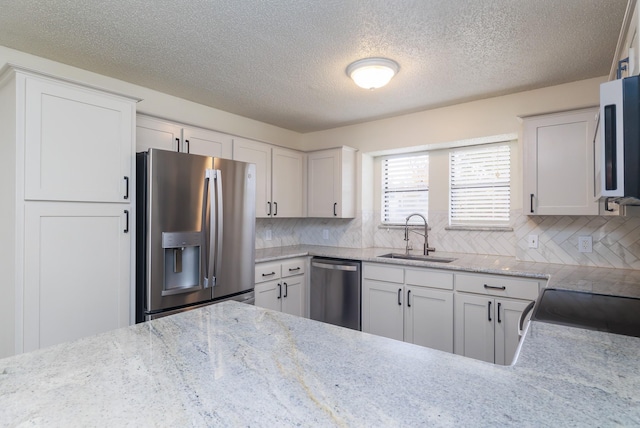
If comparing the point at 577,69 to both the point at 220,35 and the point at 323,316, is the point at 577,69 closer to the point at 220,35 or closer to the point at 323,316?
the point at 220,35

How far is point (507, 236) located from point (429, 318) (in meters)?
1.11

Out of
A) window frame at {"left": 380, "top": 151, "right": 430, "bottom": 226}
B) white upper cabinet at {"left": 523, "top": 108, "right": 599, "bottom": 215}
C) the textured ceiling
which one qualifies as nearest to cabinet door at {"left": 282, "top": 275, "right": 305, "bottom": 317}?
window frame at {"left": 380, "top": 151, "right": 430, "bottom": 226}

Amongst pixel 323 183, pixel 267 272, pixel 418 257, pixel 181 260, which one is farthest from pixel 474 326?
pixel 181 260

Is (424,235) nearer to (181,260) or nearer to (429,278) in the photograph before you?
(429,278)

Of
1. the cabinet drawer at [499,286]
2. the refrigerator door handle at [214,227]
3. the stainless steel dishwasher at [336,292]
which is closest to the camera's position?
the cabinet drawer at [499,286]

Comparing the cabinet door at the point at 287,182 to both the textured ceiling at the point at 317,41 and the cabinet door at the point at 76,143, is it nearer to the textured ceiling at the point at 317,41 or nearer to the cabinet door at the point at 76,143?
the textured ceiling at the point at 317,41

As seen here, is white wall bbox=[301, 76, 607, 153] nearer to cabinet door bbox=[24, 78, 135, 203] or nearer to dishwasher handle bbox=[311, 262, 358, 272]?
dishwasher handle bbox=[311, 262, 358, 272]

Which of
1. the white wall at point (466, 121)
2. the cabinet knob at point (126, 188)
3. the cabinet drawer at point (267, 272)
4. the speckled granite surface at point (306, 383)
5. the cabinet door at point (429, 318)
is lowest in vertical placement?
the cabinet door at point (429, 318)

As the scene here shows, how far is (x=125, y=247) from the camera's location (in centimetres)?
220

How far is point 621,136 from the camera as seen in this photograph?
3.03ft

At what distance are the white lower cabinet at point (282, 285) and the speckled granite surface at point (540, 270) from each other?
101 millimetres

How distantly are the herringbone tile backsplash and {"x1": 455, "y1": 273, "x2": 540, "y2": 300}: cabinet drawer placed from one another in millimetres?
553

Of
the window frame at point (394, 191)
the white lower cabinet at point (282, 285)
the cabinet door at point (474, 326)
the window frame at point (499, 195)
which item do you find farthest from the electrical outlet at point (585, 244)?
the white lower cabinet at point (282, 285)

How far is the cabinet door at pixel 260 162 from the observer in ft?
10.9
